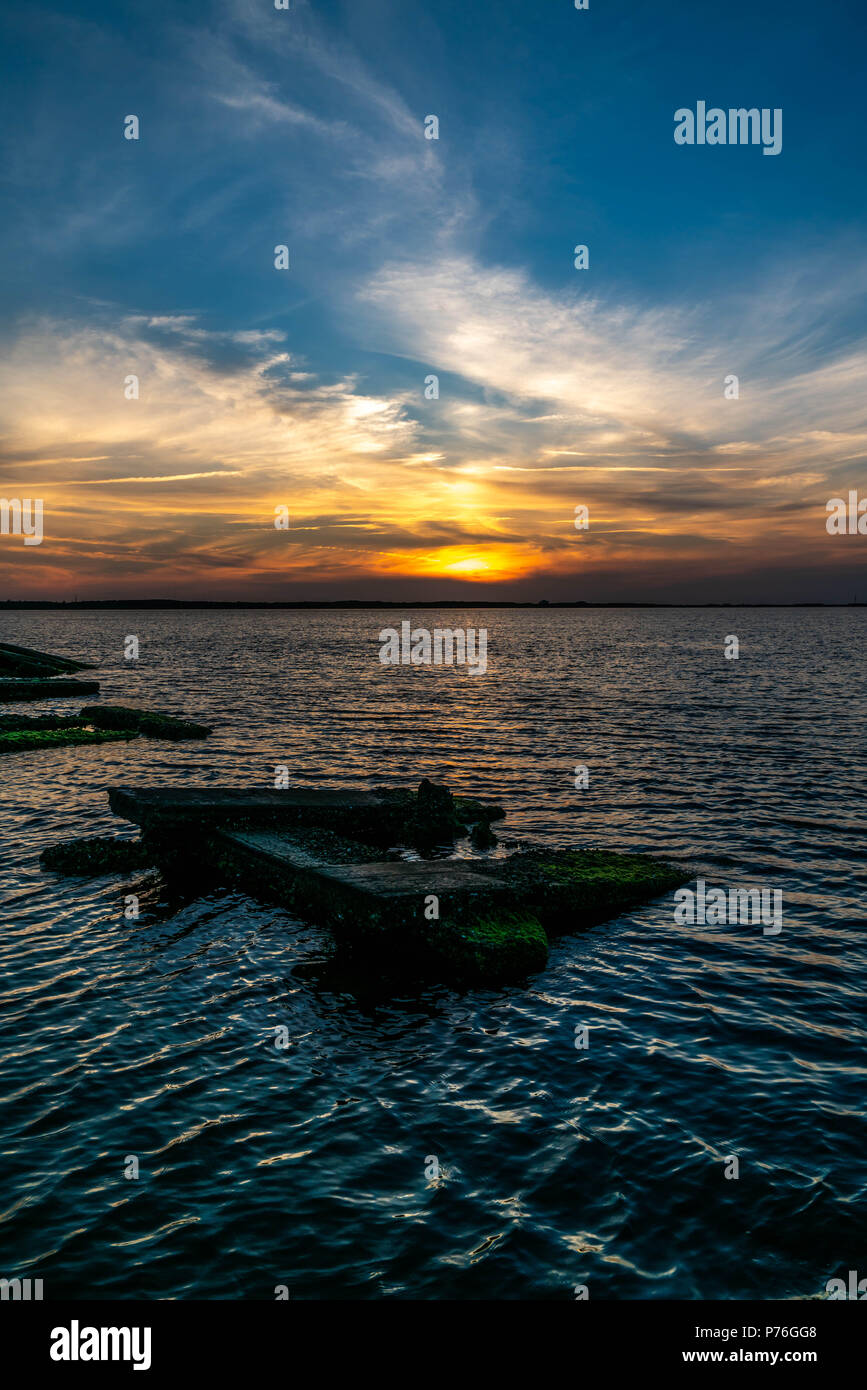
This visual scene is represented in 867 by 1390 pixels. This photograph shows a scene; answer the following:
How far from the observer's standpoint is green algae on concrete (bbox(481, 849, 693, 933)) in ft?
50.6

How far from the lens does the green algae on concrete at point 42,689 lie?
161 feet

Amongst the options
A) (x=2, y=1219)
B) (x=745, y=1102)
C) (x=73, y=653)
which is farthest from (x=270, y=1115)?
(x=73, y=653)

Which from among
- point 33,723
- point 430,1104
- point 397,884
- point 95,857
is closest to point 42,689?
point 33,723

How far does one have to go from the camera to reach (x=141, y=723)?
124 feet

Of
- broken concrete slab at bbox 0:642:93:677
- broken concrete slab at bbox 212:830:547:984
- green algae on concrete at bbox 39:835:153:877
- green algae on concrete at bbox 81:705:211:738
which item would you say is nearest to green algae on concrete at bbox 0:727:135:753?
green algae on concrete at bbox 81:705:211:738

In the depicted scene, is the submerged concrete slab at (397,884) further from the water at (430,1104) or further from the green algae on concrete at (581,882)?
the water at (430,1104)

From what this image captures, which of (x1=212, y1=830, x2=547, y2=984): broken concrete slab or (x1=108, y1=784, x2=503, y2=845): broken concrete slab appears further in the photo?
(x1=108, y1=784, x2=503, y2=845): broken concrete slab

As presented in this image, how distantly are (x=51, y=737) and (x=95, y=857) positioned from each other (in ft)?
57.5

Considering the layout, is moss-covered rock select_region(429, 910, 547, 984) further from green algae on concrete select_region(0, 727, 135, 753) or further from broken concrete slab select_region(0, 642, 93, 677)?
broken concrete slab select_region(0, 642, 93, 677)

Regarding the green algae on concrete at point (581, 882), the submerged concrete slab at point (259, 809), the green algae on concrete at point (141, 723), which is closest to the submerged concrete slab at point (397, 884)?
the green algae on concrete at point (581, 882)

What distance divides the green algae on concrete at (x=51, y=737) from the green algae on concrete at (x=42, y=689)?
14.7 metres

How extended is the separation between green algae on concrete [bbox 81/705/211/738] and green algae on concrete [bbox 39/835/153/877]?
59.4 ft

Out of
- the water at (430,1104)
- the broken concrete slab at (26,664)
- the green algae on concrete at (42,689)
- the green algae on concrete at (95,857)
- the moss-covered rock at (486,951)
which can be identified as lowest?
the water at (430,1104)
